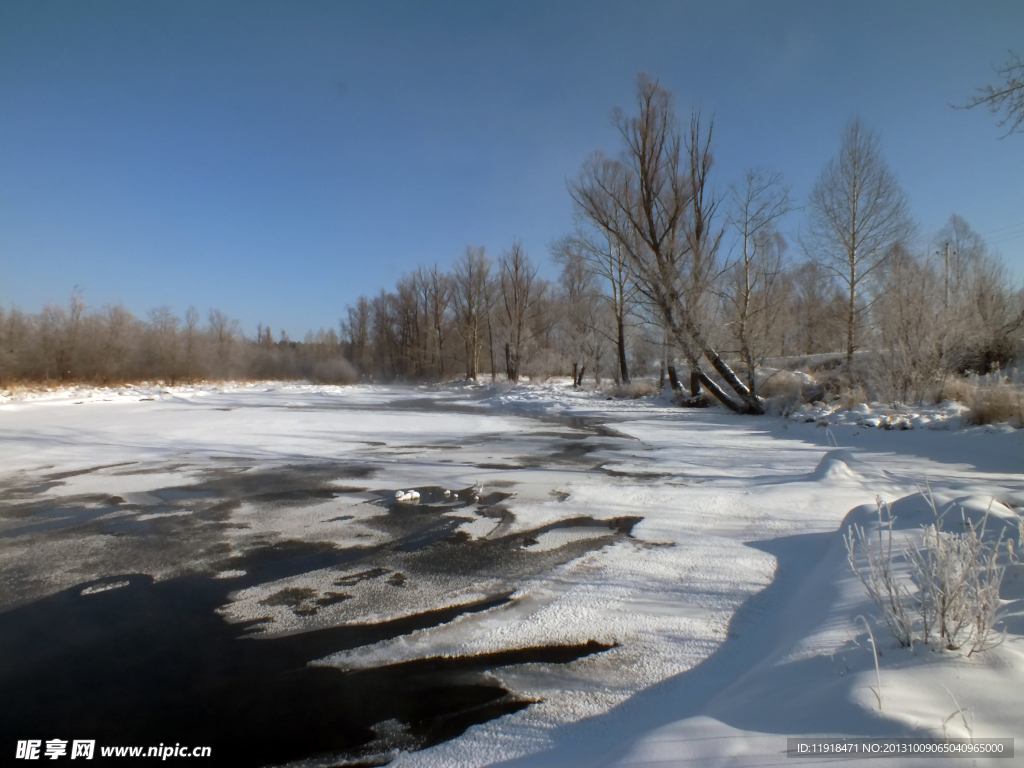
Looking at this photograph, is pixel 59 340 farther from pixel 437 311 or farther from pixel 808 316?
pixel 808 316

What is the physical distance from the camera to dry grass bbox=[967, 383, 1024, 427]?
8984 millimetres

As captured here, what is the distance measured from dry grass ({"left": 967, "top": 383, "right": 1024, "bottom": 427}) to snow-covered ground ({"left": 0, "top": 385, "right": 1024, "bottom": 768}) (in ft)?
1.60

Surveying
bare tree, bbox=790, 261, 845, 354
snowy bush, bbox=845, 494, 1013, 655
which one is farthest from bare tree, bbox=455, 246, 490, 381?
snowy bush, bbox=845, 494, 1013, 655

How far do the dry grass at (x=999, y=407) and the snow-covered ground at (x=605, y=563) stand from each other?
488 millimetres

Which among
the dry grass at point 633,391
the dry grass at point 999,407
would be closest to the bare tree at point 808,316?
the dry grass at point 633,391

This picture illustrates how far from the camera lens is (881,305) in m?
14.2

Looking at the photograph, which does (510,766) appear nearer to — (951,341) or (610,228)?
(951,341)

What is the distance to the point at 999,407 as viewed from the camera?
9250 millimetres

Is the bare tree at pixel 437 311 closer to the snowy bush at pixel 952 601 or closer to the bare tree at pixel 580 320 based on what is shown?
the bare tree at pixel 580 320

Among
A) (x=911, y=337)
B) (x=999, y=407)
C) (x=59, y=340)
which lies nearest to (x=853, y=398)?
(x=911, y=337)

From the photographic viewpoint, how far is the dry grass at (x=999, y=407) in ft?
29.5

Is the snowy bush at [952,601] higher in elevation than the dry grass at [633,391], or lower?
lower

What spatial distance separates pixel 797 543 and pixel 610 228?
1506 cm

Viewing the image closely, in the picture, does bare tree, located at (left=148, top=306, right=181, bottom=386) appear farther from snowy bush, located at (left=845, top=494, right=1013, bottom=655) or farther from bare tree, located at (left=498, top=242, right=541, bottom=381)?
snowy bush, located at (left=845, top=494, right=1013, bottom=655)
